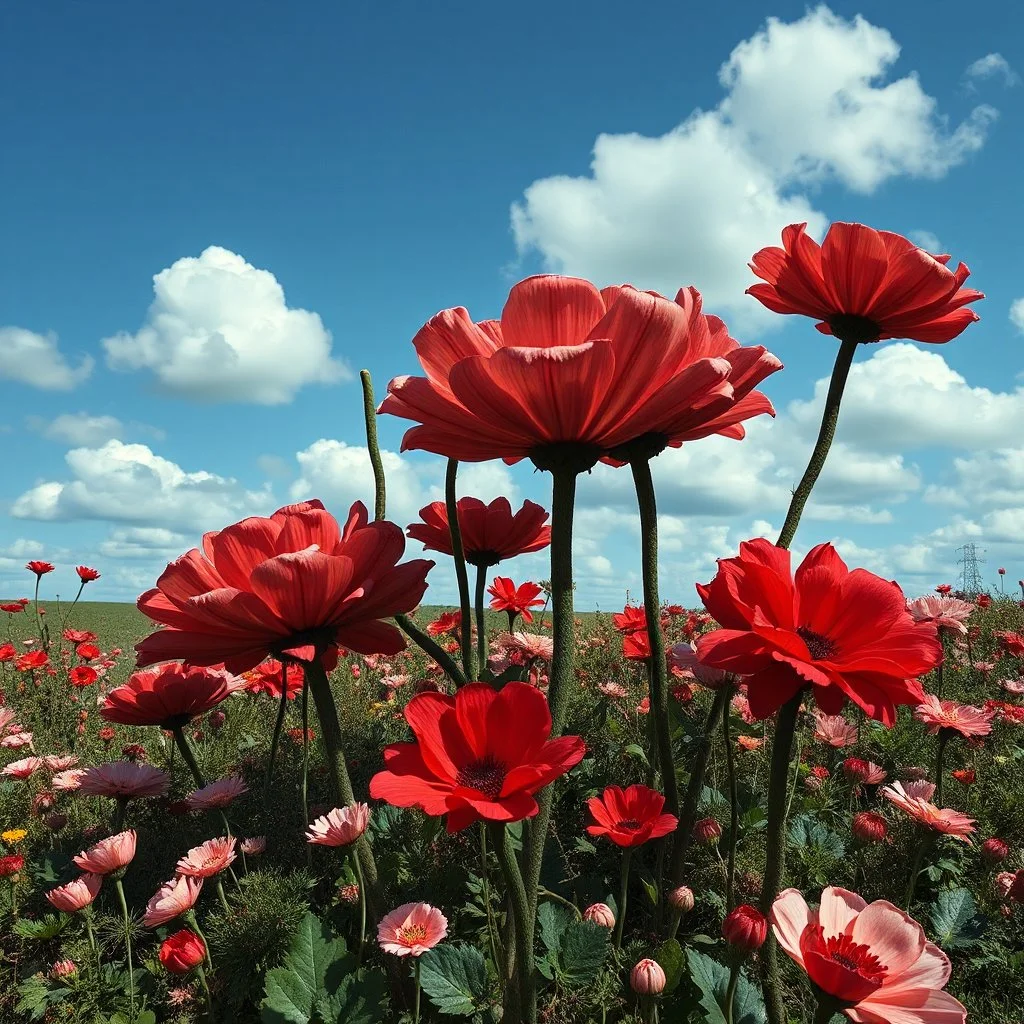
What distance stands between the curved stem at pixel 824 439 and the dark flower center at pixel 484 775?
2.56ft

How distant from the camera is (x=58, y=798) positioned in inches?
115

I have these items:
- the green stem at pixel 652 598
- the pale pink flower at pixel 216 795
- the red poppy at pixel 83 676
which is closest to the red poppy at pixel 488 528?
the green stem at pixel 652 598

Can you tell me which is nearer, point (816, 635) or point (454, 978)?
point (816, 635)

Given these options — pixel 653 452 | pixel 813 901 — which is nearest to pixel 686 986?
pixel 813 901

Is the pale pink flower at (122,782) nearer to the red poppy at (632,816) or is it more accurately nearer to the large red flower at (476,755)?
the red poppy at (632,816)

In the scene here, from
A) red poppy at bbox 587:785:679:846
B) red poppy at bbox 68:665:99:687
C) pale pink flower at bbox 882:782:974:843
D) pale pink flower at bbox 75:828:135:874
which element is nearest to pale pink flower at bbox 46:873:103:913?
pale pink flower at bbox 75:828:135:874

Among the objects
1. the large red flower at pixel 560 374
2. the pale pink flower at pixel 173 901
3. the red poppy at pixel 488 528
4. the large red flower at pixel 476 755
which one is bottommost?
the pale pink flower at pixel 173 901

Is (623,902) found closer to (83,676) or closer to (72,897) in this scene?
(72,897)

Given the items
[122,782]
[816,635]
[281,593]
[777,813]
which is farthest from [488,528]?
[122,782]

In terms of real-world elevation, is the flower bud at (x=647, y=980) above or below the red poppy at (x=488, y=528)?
below

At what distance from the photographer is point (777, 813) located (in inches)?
41.5

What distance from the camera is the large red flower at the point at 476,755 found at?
0.90m

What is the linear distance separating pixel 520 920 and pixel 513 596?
2066 millimetres

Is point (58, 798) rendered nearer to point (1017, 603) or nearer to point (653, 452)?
point (653, 452)
